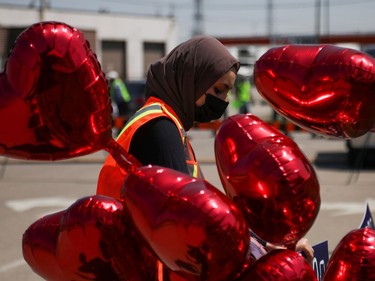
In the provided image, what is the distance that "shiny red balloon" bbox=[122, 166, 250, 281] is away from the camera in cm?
164

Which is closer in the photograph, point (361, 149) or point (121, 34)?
point (361, 149)

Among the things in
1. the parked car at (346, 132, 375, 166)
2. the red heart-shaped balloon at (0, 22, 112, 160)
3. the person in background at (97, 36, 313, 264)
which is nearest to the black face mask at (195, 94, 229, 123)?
the person in background at (97, 36, 313, 264)

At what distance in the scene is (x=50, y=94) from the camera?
1797 millimetres

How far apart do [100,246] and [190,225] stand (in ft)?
0.90

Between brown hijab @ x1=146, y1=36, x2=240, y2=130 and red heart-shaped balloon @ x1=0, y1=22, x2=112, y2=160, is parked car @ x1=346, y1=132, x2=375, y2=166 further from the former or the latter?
red heart-shaped balloon @ x1=0, y1=22, x2=112, y2=160

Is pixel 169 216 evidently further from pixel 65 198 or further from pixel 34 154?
pixel 65 198

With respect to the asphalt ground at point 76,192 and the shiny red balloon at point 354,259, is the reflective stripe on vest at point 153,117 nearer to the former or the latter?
the shiny red balloon at point 354,259

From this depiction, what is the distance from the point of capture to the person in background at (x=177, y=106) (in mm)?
2152

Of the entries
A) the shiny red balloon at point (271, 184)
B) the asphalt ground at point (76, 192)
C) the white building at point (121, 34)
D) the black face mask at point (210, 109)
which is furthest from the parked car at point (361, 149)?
the white building at point (121, 34)

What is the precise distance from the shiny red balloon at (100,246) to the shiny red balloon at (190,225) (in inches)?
3.3

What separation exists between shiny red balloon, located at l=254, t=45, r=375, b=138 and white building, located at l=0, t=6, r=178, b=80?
3876cm

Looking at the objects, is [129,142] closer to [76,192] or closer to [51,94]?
[51,94]

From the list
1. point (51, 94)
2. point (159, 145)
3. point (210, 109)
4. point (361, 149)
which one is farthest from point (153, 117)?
point (361, 149)

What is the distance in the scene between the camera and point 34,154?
6.20 feet
